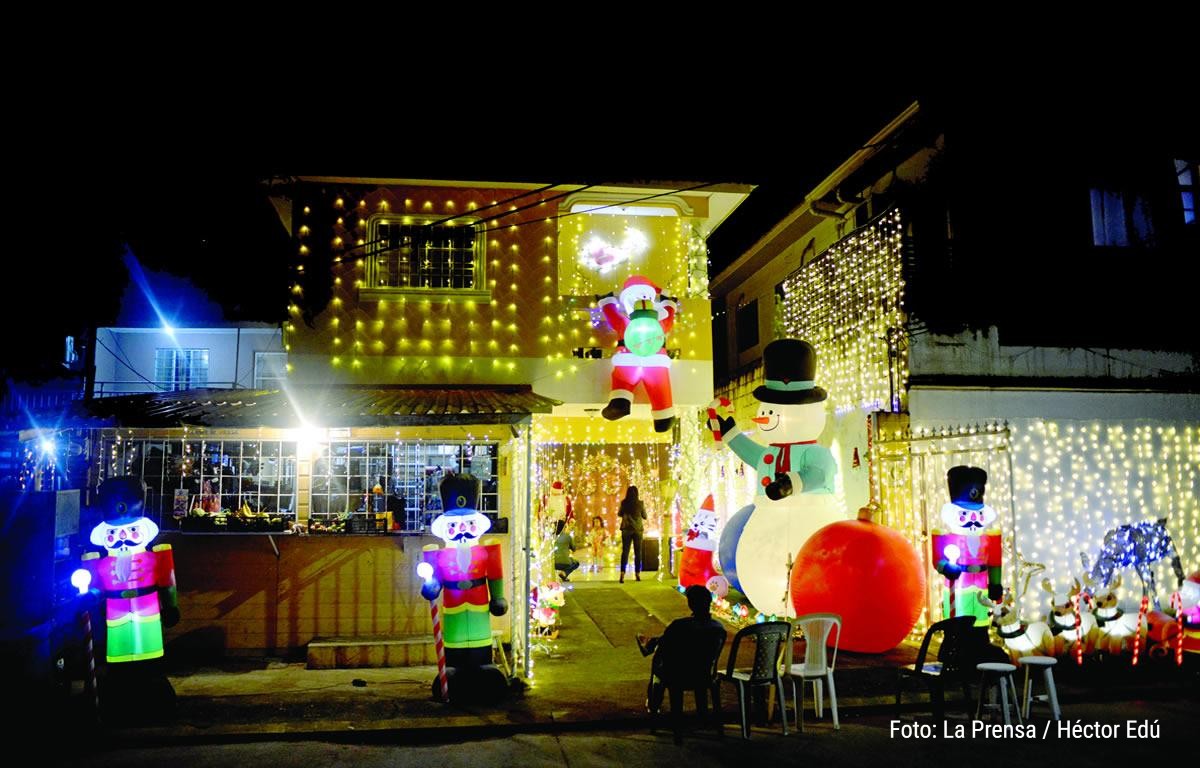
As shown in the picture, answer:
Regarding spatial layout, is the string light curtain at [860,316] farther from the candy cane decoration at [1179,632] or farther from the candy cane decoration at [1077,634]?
the candy cane decoration at [1179,632]

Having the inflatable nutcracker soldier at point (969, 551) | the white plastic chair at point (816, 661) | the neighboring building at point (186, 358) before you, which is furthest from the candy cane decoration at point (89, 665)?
the neighboring building at point (186, 358)

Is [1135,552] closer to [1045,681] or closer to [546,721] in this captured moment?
[1045,681]

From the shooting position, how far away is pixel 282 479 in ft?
37.5

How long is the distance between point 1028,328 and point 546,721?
8.60m

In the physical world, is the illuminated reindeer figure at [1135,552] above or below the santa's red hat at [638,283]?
below

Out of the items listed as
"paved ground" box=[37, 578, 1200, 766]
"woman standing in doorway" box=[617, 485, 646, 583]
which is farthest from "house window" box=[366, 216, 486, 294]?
"woman standing in doorway" box=[617, 485, 646, 583]

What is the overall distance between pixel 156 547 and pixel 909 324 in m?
9.39

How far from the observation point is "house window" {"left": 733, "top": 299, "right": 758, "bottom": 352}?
61.3 ft

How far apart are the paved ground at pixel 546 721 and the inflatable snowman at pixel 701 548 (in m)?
2.05

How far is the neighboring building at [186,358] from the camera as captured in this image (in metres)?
23.3

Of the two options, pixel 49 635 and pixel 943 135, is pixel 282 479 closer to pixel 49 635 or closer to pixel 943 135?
pixel 49 635

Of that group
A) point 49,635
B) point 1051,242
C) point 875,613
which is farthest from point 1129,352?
point 49,635

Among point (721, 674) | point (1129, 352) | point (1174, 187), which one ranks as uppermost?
point (1174, 187)

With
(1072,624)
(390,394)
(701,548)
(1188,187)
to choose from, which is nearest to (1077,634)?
(1072,624)
